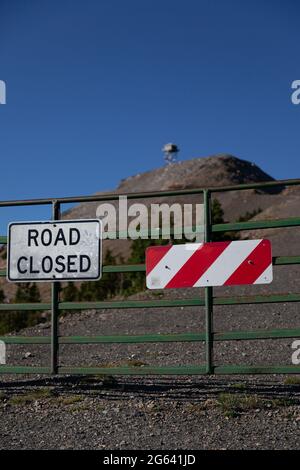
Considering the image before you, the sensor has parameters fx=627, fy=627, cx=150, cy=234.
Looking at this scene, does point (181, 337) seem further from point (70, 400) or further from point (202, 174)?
point (202, 174)

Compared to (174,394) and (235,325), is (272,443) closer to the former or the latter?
(174,394)

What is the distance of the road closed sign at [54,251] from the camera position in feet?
21.1

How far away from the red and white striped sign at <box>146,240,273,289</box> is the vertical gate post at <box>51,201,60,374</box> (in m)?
1.11

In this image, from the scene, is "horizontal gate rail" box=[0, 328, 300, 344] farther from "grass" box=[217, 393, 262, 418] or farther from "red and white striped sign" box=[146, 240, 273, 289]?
"grass" box=[217, 393, 262, 418]

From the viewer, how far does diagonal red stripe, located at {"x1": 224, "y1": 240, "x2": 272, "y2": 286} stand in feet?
20.4

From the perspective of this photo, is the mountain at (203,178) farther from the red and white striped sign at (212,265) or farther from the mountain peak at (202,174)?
the red and white striped sign at (212,265)

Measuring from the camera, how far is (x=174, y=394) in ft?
20.1

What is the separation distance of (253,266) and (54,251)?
2.07 metres

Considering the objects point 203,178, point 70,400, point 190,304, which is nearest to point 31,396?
point 70,400

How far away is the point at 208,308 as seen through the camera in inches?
250

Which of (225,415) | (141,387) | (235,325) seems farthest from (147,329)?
(225,415)

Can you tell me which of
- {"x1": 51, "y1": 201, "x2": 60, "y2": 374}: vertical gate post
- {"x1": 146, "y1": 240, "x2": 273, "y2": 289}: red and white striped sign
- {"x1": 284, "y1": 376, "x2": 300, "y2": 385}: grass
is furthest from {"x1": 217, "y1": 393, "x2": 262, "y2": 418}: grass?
{"x1": 51, "y1": 201, "x2": 60, "y2": 374}: vertical gate post

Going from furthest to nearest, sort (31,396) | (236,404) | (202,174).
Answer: (202,174) < (31,396) < (236,404)
